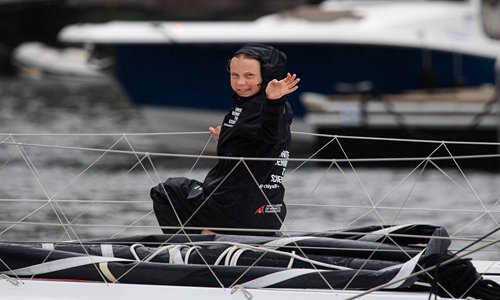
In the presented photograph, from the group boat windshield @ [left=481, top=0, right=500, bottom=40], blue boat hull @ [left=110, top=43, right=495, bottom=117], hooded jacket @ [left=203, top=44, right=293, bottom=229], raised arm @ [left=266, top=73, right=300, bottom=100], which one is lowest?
blue boat hull @ [left=110, top=43, right=495, bottom=117]

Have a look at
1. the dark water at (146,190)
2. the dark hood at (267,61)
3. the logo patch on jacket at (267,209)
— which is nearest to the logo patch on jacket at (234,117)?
the dark hood at (267,61)

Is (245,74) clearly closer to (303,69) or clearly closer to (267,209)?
(267,209)

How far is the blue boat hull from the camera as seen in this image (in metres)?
17.6

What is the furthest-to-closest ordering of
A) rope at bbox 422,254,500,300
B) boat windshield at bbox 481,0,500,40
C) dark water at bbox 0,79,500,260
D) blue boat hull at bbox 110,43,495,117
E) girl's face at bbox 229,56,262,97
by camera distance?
blue boat hull at bbox 110,43,495,117
boat windshield at bbox 481,0,500,40
dark water at bbox 0,79,500,260
girl's face at bbox 229,56,262,97
rope at bbox 422,254,500,300

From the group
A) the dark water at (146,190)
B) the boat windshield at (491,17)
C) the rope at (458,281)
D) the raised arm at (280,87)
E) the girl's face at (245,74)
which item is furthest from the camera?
the boat windshield at (491,17)

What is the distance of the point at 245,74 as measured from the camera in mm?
5516

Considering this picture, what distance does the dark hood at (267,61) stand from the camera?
550 cm

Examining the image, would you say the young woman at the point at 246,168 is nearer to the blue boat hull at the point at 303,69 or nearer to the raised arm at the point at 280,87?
the raised arm at the point at 280,87

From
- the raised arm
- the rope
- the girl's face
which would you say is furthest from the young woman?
the rope

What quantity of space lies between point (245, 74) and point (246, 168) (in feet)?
1.36

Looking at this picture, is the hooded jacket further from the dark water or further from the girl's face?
the dark water

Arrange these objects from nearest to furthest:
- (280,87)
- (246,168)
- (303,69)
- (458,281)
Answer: (458,281)
(280,87)
(246,168)
(303,69)

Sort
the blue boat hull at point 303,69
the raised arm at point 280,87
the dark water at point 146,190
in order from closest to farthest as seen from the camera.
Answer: the raised arm at point 280,87, the dark water at point 146,190, the blue boat hull at point 303,69

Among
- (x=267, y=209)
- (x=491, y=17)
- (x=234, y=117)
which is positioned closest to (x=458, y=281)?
(x=267, y=209)
